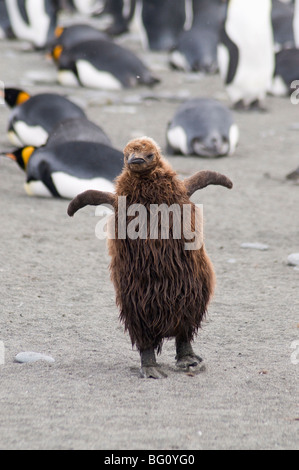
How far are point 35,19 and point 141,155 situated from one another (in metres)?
10.5

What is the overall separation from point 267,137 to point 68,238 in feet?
11.5

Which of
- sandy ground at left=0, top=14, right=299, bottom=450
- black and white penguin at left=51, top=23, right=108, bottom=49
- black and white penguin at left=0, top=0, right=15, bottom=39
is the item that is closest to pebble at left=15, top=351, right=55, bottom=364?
sandy ground at left=0, top=14, right=299, bottom=450

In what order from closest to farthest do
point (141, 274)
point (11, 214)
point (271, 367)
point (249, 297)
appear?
point (141, 274), point (271, 367), point (249, 297), point (11, 214)

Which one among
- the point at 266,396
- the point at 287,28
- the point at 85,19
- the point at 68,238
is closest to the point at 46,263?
the point at 68,238

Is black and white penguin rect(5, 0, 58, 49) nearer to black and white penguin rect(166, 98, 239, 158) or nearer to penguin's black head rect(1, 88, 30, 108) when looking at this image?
penguin's black head rect(1, 88, 30, 108)

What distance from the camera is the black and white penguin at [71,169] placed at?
5148 mm

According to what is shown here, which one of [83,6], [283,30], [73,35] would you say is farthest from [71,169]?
[83,6]

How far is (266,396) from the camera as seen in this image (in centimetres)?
255

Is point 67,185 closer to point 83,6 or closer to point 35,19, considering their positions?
point 35,19

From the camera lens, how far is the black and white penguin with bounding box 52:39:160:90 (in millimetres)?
9484

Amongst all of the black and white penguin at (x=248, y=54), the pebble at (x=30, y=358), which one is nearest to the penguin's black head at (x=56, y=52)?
the black and white penguin at (x=248, y=54)

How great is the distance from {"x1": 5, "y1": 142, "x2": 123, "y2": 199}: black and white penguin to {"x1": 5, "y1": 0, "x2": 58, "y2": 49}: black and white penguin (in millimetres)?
7270

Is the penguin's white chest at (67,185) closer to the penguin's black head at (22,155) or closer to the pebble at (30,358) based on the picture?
the penguin's black head at (22,155)
